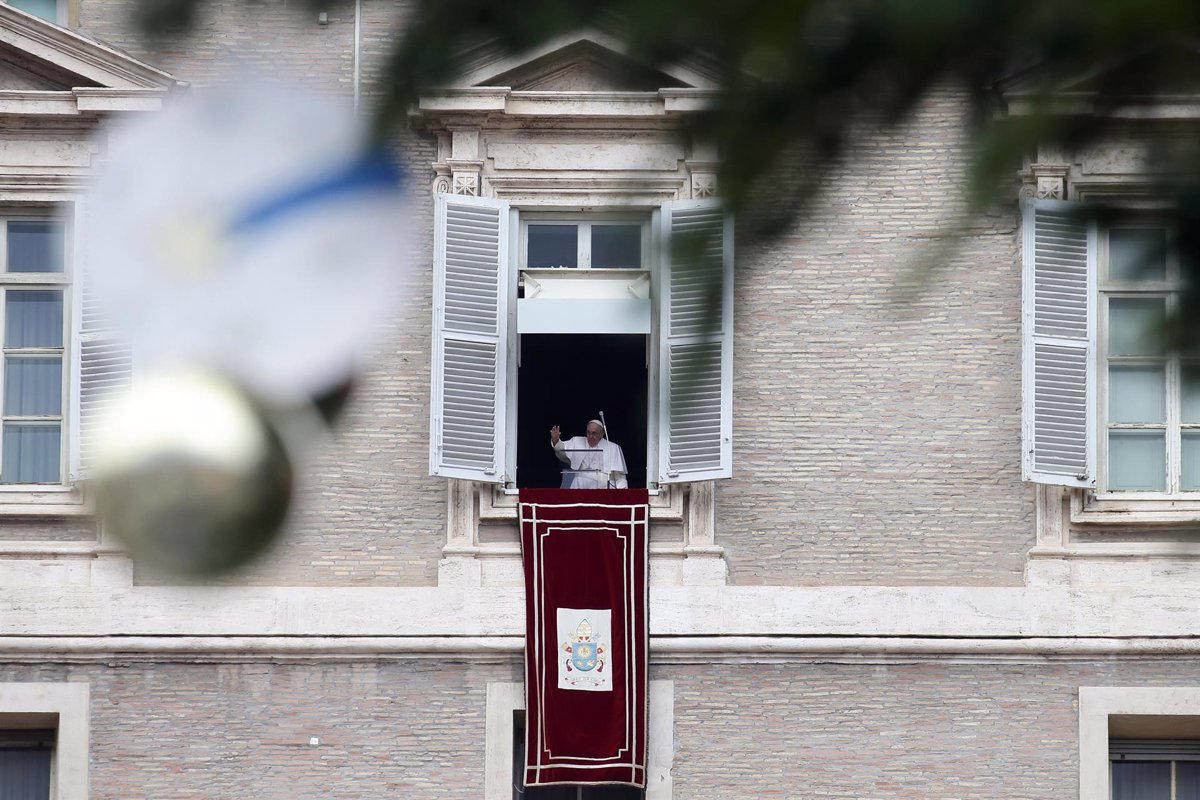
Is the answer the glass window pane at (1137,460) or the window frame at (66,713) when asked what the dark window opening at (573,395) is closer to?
the glass window pane at (1137,460)

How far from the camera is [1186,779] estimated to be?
12758mm

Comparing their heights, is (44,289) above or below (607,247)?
below

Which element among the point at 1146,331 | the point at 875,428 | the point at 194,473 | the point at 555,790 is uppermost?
the point at 875,428

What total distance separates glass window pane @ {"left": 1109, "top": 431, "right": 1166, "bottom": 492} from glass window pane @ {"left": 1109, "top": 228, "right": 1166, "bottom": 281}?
31.1 ft

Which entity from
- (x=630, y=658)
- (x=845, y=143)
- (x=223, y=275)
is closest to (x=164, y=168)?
(x=223, y=275)

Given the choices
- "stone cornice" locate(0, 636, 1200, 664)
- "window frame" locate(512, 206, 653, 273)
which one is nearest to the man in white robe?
"window frame" locate(512, 206, 653, 273)

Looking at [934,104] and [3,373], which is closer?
[934,104]

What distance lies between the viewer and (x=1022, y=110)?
2.94 m

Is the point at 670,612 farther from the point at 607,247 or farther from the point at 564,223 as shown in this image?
the point at 564,223

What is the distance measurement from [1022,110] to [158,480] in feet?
4.53

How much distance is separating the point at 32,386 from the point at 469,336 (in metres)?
2.89

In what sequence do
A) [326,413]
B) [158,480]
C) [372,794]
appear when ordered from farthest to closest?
[372,794]
[158,480]
[326,413]

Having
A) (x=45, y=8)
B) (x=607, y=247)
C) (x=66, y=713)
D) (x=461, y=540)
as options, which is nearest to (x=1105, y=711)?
(x=461, y=540)

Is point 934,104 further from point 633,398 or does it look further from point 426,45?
point 633,398
